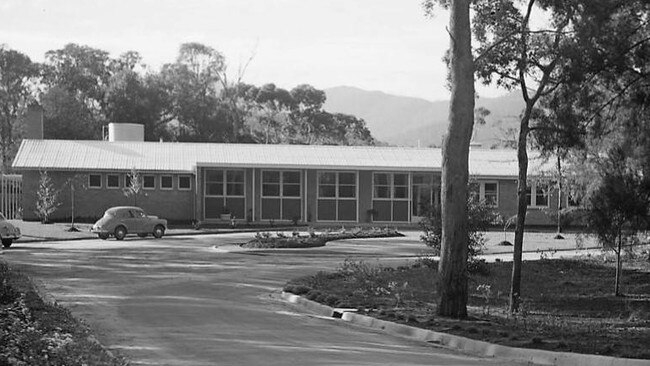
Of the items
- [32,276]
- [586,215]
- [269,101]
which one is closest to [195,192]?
[32,276]

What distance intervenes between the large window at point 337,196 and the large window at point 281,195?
56.7 inches

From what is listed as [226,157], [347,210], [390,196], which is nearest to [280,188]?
[226,157]

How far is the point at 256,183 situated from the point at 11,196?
1523 centimetres

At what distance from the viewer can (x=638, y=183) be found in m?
22.4

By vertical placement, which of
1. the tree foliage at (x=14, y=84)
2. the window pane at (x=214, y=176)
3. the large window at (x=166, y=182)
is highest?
the tree foliage at (x=14, y=84)

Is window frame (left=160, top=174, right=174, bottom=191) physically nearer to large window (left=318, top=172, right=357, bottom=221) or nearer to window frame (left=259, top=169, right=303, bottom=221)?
window frame (left=259, top=169, right=303, bottom=221)

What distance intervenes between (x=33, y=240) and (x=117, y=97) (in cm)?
4645

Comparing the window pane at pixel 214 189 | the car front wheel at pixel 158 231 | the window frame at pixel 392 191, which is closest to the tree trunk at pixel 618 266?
the car front wheel at pixel 158 231

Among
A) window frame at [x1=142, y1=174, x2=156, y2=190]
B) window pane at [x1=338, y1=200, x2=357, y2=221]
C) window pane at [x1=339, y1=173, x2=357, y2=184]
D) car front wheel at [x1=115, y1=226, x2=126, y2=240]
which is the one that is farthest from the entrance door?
car front wheel at [x1=115, y1=226, x2=126, y2=240]

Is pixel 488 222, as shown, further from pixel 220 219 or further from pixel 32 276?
pixel 220 219

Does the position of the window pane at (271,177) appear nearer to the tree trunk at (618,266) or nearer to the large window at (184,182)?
the large window at (184,182)

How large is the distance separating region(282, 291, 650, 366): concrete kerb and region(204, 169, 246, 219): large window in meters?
38.0

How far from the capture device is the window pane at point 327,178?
5697 cm

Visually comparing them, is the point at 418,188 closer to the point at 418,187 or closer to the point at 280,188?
the point at 418,187
